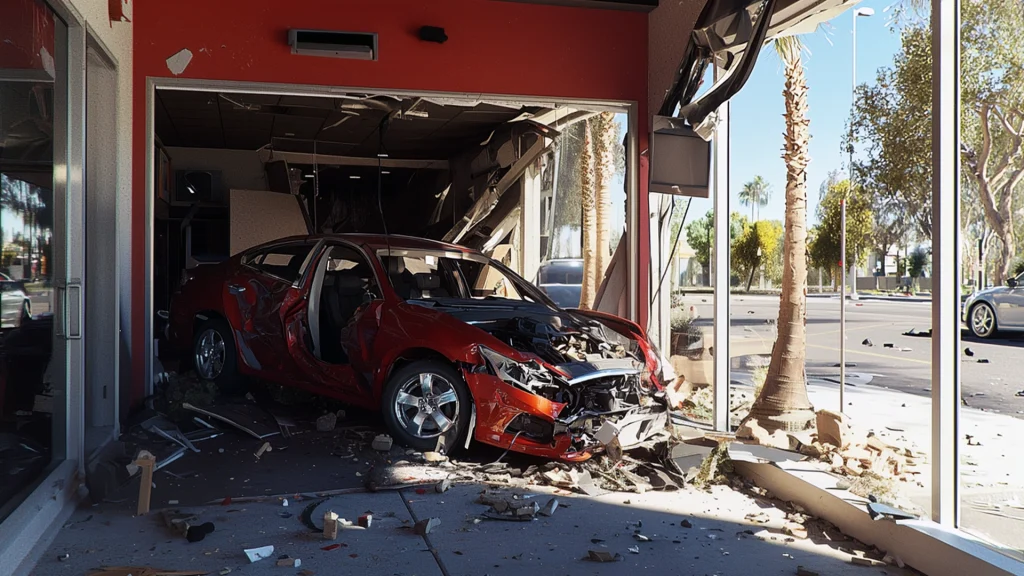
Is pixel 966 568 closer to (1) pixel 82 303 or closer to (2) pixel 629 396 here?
(2) pixel 629 396

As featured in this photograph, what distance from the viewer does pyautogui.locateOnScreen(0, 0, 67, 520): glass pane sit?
388 centimetres

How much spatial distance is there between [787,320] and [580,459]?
11.3ft

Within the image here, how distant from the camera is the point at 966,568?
3.62 metres

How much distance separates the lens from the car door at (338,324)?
6.34m

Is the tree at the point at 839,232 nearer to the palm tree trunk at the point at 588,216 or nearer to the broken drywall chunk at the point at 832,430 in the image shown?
the palm tree trunk at the point at 588,216

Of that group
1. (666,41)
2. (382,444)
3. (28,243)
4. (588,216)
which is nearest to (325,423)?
(382,444)

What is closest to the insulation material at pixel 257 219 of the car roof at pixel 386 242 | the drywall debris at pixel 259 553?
the car roof at pixel 386 242

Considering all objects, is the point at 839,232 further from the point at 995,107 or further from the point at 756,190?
the point at 756,190

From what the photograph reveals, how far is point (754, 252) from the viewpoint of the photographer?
97.2 ft

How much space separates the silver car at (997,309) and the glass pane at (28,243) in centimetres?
1304

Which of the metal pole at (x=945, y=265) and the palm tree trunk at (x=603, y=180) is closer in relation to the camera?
the metal pole at (x=945, y=265)

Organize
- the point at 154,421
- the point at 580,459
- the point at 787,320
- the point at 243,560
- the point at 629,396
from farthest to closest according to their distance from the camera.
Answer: the point at 787,320
the point at 154,421
the point at 629,396
the point at 580,459
the point at 243,560

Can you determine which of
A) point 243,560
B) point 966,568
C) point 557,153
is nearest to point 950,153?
point 966,568

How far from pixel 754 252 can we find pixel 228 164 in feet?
66.0
